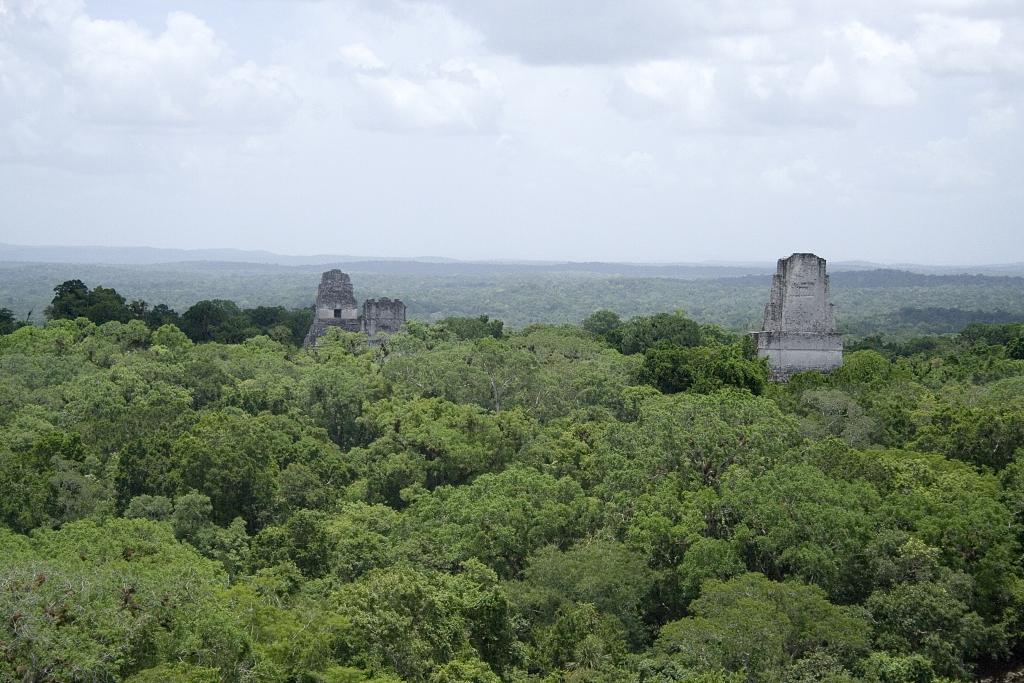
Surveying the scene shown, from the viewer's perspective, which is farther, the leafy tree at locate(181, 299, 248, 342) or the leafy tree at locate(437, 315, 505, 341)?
the leafy tree at locate(181, 299, 248, 342)

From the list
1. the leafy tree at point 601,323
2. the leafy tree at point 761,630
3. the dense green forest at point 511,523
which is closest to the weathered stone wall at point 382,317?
the leafy tree at point 601,323

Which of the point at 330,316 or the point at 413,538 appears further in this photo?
the point at 330,316

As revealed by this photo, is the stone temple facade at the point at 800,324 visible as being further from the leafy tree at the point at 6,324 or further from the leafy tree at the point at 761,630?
the leafy tree at the point at 6,324

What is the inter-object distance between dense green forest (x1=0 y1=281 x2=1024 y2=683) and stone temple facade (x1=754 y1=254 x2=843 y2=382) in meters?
1.77

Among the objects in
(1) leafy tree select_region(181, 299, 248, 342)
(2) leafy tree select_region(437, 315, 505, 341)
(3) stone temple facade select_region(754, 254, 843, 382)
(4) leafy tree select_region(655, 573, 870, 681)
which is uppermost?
(3) stone temple facade select_region(754, 254, 843, 382)

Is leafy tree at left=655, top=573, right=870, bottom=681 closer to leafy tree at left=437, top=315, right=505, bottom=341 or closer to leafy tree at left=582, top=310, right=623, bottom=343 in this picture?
leafy tree at left=437, top=315, right=505, bottom=341

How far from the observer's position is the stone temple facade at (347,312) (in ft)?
160

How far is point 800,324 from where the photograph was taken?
37.3 meters

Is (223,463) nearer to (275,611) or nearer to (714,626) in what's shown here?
(275,611)

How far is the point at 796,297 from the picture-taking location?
3712cm

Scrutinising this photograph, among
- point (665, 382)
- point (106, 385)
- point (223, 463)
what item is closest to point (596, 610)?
point (223, 463)

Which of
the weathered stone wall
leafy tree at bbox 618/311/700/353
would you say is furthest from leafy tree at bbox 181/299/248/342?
leafy tree at bbox 618/311/700/353

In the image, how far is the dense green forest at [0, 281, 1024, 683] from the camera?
17016 mm

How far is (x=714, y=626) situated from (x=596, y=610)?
94.1 inches
